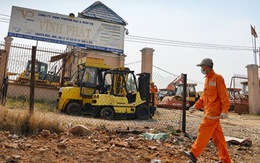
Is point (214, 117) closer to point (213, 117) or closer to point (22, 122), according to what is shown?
point (213, 117)

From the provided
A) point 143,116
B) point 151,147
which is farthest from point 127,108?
point 151,147

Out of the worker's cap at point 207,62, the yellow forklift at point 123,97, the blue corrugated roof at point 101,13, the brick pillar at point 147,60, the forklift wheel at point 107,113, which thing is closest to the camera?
the worker's cap at point 207,62

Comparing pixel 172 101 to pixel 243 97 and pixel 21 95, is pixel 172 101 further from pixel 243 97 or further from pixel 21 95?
pixel 21 95

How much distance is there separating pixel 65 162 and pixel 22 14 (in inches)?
469

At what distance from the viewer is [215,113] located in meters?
4.05

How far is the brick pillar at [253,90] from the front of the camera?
741 inches

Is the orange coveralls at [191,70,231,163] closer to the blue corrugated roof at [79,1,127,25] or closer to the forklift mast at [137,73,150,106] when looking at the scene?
Result: the forklift mast at [137,73,150,106]

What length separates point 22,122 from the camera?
16.0 ft

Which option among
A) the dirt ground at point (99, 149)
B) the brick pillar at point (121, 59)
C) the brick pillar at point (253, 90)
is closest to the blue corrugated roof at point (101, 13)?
the brick pillar at point (121, 59)

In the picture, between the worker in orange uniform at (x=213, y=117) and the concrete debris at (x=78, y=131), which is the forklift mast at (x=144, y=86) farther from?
the worker in orange uniform at (x=213, y=117)

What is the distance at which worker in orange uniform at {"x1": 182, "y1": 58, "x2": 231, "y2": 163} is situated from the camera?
12.9 ft

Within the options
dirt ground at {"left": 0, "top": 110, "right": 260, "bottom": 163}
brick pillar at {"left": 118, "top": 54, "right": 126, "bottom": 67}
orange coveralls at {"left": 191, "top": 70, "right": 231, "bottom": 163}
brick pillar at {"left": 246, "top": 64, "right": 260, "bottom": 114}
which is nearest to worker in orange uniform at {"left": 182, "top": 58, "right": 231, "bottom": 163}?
orange coveralls at {"left": 191, "top": 70, "right": 231, "bottom": 163}

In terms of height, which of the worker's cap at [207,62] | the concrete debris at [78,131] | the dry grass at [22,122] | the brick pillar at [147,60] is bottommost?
the concrete debris at [78,131]

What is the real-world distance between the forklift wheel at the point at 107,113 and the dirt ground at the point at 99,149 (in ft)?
13.4
